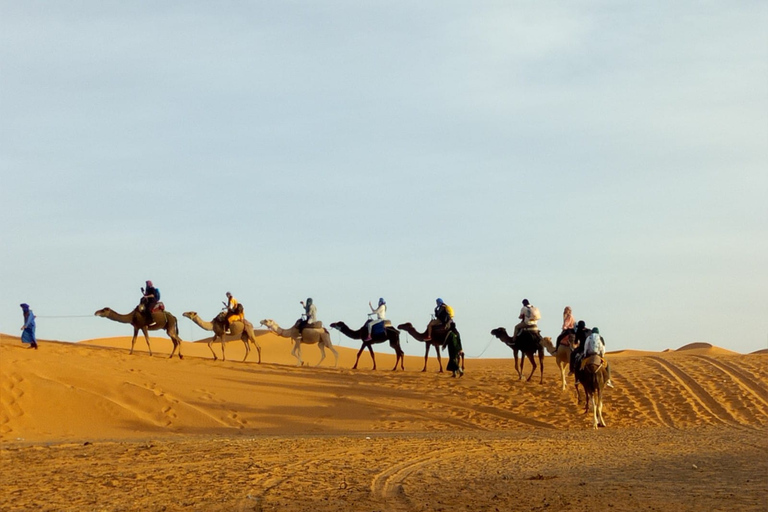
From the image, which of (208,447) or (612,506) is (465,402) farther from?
(612,506)

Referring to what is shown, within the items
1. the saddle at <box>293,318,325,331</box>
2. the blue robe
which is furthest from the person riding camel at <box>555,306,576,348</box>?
the blue robe

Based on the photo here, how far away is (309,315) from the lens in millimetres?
35625

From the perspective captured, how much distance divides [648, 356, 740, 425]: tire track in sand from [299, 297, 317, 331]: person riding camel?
40.6 ft

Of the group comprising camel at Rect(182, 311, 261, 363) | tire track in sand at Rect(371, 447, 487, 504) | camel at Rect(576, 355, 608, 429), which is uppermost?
camel at Rect(182, 311, 261, 363)

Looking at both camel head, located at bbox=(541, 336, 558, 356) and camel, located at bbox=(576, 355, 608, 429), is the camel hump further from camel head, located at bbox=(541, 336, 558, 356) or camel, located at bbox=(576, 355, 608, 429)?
camel head, located at bbox=(541, 336, 558, 356)

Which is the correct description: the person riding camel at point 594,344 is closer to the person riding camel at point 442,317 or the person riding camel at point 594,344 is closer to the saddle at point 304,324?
the person riding camel at point 442,317

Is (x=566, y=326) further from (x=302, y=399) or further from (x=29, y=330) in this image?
(x=29, y=330)

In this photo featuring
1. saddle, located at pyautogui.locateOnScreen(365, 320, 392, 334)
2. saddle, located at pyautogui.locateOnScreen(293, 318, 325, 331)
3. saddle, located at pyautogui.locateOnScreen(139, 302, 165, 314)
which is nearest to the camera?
saddle, located at pyautogui.locateOnScreen(139, 302, 165, 314)

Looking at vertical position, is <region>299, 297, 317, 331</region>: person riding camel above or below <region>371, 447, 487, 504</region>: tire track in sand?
above

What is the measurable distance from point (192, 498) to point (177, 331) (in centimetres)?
2070

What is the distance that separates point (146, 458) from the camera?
1741cm

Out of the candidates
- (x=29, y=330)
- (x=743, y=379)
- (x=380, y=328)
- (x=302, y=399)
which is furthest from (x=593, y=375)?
(x=29, y=330)

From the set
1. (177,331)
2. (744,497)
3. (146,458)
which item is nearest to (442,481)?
(744,497)

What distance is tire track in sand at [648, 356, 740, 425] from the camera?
25.6 metres
